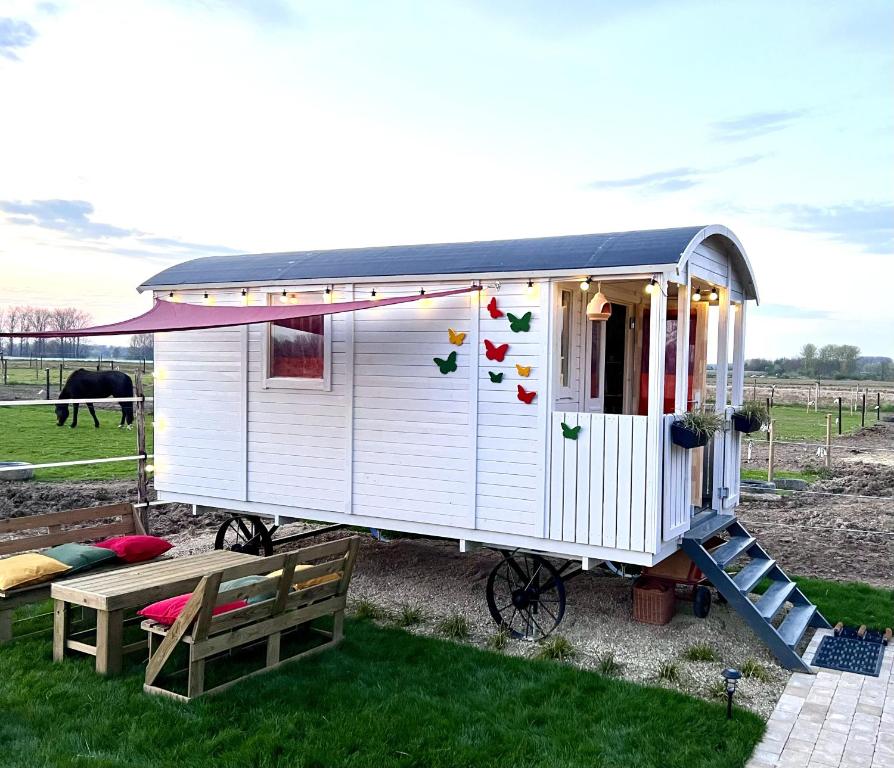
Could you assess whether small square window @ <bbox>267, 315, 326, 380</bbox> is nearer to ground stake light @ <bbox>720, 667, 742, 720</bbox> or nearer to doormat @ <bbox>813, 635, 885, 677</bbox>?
ground stake light @ <bbox>720, 667, 742, 720</bbox>

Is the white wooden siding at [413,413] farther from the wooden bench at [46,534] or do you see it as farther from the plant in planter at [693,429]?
the wooden bench at [46,534]

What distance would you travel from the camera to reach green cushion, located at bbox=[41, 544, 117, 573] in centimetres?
600

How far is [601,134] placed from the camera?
12.4 metres

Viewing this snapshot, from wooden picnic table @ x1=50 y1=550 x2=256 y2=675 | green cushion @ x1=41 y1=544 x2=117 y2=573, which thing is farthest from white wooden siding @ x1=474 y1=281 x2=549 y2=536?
green cushion @ x1=41 y1=544 x2=117 y2=573

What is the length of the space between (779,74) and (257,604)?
10.4 m

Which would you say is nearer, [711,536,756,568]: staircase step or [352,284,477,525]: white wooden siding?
[711,536,756,568]: staircase step

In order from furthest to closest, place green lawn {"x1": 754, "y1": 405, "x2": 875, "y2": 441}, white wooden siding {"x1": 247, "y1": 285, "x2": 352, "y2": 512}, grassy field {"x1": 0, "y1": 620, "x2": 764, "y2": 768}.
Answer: green lawn {"x1": 754, "y1": 405, "x2": 875, "y2": 441} < white wooden siding {"x1": 247, "y1": 285, "x2": 352, "y2": 512} < grassy field {"x1": 0, "y1": 620, "x2": 764, "y2": 768}

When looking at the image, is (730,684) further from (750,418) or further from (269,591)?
(750,418)

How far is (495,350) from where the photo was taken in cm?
628

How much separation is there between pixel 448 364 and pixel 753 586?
307cm

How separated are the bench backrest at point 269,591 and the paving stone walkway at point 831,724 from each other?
291 centimetres

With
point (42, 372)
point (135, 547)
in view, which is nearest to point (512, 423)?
point (135, 547)

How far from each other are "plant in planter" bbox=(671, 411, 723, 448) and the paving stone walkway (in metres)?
1.79

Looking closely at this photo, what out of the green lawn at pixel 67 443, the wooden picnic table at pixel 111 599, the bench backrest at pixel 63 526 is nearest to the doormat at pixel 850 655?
the wooden picnic table at pixel 111 599
